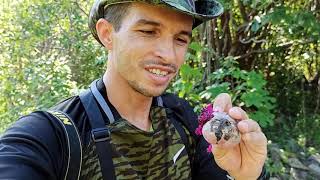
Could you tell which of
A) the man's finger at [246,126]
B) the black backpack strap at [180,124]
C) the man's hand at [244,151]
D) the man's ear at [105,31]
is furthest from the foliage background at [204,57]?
the man's finger at [246,126]

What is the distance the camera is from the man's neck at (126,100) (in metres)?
1.74

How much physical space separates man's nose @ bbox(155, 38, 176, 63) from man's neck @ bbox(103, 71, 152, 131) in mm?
205

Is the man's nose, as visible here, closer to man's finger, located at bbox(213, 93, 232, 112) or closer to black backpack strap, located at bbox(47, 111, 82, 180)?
man's finger, located at bbox(213, 93, 232, 112)

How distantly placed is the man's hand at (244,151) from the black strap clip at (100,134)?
339 mm

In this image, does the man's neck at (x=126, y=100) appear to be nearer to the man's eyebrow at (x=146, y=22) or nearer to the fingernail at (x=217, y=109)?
the man's eyebrow at (x=146, y=22)

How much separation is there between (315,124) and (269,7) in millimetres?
1926

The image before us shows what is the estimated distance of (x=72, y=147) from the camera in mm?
1383

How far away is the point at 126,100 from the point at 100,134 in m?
0.31

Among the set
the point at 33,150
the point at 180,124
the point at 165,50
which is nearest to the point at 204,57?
the point at 180,124

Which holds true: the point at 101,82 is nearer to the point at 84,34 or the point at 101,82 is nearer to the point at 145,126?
the point at 145,126

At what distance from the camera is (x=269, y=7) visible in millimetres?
4750

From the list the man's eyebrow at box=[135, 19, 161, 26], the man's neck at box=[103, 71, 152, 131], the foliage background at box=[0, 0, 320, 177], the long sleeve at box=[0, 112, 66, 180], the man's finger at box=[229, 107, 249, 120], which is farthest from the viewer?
the foliage background at box=[0, 0, 320, 177]

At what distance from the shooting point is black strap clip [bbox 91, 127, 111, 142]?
4.78 ft

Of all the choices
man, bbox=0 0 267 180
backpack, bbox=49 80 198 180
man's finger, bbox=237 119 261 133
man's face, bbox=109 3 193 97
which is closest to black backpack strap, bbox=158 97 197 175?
man, bbox=0 0 267 180
